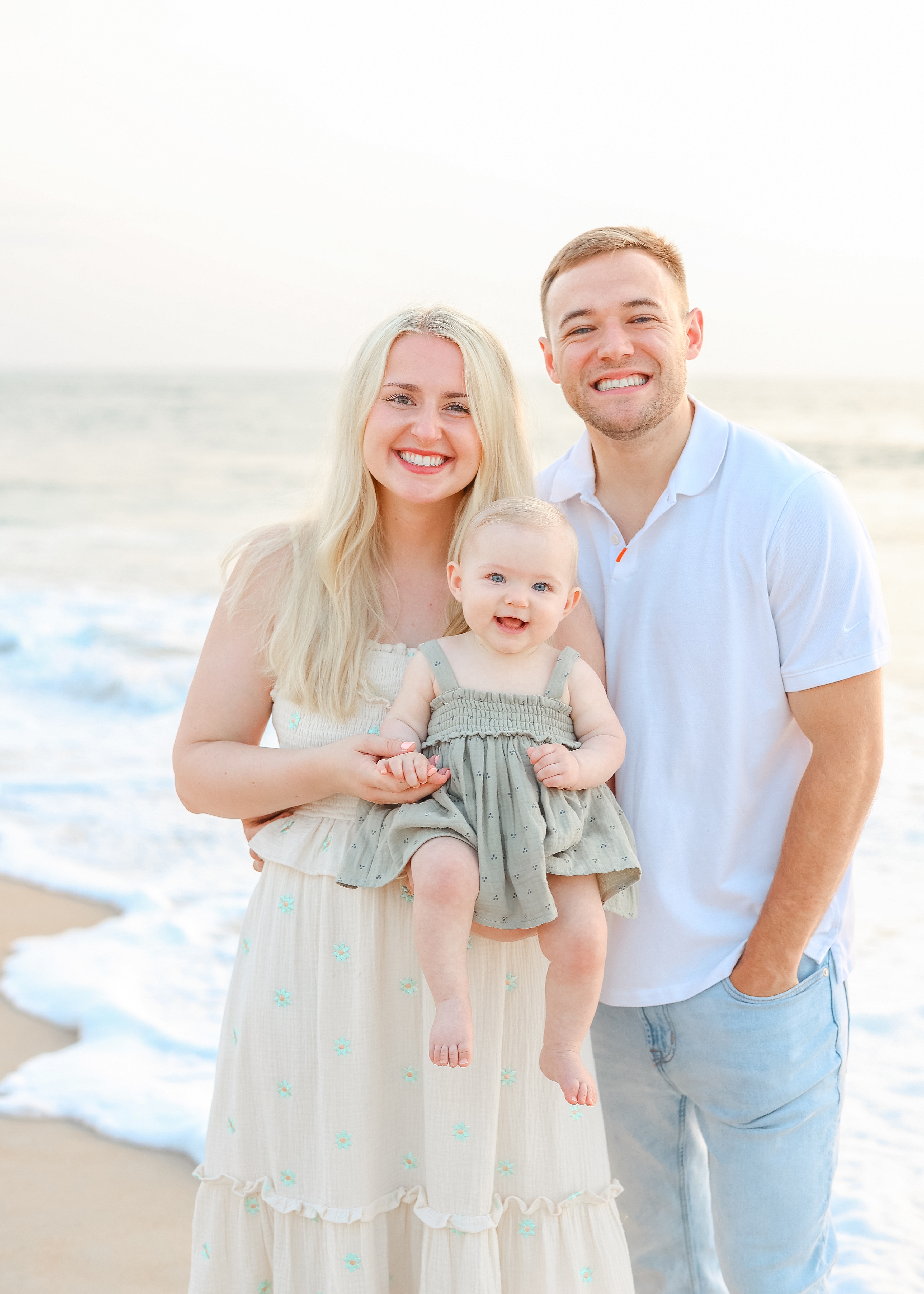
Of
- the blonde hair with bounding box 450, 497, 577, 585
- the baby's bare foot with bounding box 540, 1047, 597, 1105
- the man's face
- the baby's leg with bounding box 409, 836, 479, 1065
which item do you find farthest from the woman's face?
the baby's bare foot with bounding box 540, 1047, 597, 1105

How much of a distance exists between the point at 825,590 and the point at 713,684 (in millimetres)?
297

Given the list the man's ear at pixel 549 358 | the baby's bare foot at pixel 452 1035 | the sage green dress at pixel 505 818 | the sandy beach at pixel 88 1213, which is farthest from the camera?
the sandy beach at pixel 88 1213

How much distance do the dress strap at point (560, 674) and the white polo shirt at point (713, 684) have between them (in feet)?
0.59

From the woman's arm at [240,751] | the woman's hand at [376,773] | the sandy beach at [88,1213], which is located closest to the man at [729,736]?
the woman's hand at [376,773]

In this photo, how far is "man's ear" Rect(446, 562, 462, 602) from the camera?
2.18 m

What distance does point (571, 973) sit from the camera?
1.95 m

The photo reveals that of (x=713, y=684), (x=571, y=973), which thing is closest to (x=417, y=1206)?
(x=571, y=973)

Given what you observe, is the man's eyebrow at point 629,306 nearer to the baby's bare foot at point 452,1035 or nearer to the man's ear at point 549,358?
the man's ear at point 549,358

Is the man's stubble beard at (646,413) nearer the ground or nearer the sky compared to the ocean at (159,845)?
nearer the sky

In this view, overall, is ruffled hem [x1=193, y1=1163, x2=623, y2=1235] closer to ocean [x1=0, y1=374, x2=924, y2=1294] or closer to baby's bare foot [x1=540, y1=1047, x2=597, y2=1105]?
baby's bare foot [x1=540, y1=1047, x2=597, y2=1105]

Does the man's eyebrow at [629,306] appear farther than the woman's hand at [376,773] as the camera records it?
Yes

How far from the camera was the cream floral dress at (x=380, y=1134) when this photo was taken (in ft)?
6.71

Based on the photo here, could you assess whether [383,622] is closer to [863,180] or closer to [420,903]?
[420,903]

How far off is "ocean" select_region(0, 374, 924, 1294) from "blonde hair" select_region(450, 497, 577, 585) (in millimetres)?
386
